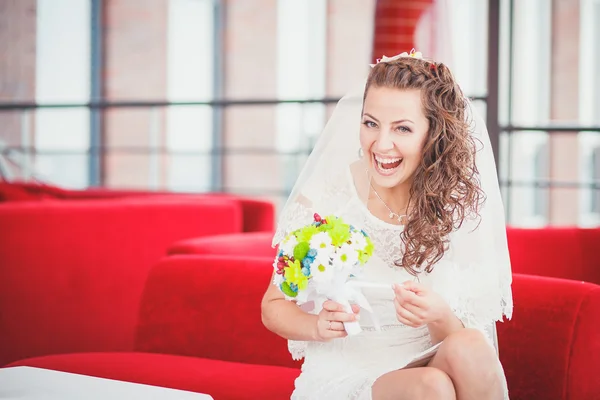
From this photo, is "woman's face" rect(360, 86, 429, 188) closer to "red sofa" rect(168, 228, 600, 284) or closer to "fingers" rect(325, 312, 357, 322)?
"fingers" rect(325, 312, 357, 322)

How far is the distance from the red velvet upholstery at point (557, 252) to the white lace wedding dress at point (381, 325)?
2.88ft

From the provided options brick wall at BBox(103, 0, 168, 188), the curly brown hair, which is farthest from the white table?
brick wall at BBox(103, 0, 168, 188)

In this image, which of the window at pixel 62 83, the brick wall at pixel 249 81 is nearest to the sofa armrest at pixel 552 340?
the window at pixel 62 83

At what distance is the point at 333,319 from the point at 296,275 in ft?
0.42

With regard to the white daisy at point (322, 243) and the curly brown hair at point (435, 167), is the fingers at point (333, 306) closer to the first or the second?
the white daisy at point (322, 243)

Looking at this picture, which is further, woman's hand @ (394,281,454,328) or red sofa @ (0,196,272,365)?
red sofa @ (0,196,272,365)

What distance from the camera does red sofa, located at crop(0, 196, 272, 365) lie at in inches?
122

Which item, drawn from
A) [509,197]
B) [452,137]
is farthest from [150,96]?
[452,137]

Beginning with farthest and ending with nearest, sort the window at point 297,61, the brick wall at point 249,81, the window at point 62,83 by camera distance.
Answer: the window at point 297,61 → the brick wall at point 249,81 → the window at point 62,83

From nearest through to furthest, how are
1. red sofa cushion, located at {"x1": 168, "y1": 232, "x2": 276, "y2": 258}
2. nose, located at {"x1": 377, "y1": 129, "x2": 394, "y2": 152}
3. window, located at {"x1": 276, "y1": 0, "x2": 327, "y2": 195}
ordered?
1. nose, located at {"x1": 377, "y1": 129, "x2": 394, "y2": 152}
2. red sofa cushion, located at {"x1": 168, "y1": 232, "x2": 276, "y2": 258}
3. window, located at {"x1": 276, "y1": 0, "x2": 327, "y2": 195}

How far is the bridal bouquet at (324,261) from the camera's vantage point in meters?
→ 1.68

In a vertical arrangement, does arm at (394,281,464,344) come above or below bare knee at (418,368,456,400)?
above

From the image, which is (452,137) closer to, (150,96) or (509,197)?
(509,197)

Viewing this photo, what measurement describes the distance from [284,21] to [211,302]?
8062 millimetres
